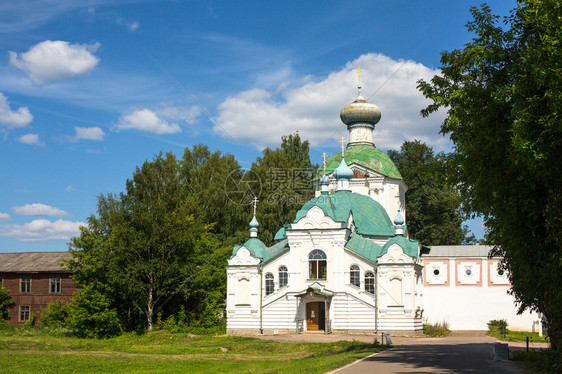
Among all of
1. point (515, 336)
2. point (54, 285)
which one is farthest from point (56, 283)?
point (515, 336)

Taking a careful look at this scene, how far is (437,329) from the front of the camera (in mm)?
33062

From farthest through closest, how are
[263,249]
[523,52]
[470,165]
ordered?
[263,249], [470,165], [523,52]

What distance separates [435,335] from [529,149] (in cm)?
2083

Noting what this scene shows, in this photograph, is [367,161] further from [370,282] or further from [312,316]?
[312,316]

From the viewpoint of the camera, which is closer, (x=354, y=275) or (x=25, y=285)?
(x=354, y=275)

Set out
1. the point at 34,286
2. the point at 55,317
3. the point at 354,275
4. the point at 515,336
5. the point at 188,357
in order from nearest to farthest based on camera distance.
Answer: the point at 188,357, the point at 515,336, the point at 354,275, the point at 55,317, the point at 34,286

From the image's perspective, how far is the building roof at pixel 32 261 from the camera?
40.4 meters

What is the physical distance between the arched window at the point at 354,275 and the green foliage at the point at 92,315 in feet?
40.1

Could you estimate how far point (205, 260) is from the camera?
1449 inches

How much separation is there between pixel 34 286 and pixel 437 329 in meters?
25.9

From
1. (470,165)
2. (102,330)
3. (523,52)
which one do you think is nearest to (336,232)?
(102,330)

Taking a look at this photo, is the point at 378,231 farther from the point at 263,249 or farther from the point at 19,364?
the point at 19,364

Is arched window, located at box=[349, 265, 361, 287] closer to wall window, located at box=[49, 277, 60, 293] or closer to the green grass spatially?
the green grass

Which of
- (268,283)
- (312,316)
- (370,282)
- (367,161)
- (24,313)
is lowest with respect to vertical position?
(24,313)
